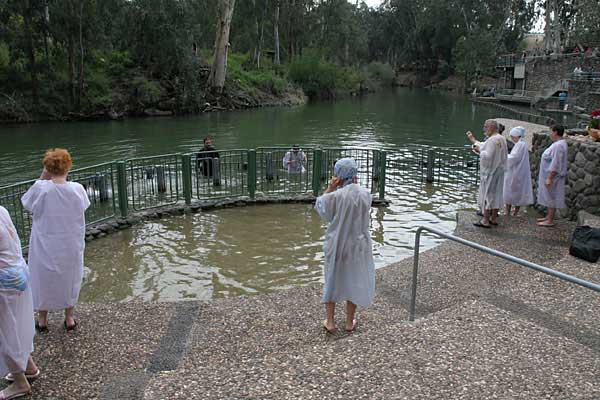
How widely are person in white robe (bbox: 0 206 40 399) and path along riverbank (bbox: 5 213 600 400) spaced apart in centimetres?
27

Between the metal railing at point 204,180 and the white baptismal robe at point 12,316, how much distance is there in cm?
477

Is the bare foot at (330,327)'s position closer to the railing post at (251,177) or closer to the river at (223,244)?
the river at (223,244)

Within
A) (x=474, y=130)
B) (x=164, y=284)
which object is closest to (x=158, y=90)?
(x=474, y=130)

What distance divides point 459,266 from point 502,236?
5.74 feet

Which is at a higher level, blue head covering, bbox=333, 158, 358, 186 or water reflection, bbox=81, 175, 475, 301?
blue head covering, bbox=333, 158, 358, 186

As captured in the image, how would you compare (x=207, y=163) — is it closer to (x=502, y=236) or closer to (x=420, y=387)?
(x=502, y=236)

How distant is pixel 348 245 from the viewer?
5.18m

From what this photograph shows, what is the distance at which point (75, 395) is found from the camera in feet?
13.9

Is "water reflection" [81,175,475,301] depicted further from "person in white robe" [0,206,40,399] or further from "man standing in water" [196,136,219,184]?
"person in white robe" [0,206,40,399]

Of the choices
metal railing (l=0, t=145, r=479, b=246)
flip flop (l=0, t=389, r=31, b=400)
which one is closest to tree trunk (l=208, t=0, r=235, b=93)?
metal railing (l=0, t=145, r=479, b=246)

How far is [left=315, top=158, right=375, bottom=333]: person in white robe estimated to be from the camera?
16.6 ft

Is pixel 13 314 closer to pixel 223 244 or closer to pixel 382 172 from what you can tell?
pixel 223 244

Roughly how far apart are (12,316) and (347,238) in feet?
9.57

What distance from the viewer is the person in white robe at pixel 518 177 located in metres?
9.55
